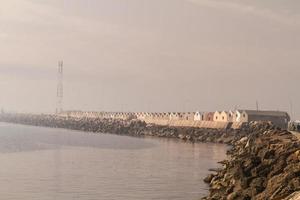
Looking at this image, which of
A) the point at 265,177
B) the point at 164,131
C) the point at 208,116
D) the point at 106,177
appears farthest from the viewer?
the point at 208,116

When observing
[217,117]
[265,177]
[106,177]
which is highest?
[217,117]

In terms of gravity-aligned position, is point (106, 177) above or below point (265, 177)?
below

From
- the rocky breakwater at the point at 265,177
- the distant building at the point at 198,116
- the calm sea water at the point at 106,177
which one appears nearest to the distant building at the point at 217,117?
the distant building at the point at 198,116

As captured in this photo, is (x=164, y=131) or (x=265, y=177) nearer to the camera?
(x=265, y=177)

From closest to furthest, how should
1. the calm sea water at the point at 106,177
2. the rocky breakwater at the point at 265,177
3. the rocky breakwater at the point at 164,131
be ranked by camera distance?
the rocky breakwater at the point at 265,177, the calm sea water at the point at 106,177, the rocky breakwater at the point at 164,131

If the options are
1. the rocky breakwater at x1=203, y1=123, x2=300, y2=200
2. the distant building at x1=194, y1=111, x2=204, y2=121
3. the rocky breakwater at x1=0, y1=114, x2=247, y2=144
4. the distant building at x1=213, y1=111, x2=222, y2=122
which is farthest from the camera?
the distant building at x1=194, y1=111, x2=204, y2=121

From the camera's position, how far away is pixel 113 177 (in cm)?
3275

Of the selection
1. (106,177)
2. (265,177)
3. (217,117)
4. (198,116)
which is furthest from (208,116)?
(265,177)

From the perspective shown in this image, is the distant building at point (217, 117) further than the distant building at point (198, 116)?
No

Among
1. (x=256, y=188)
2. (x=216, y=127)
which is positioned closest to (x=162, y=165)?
(x=256, y=188)

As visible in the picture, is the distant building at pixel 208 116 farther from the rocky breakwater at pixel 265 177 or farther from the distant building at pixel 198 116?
the rocky breakwater at pixel 265 177

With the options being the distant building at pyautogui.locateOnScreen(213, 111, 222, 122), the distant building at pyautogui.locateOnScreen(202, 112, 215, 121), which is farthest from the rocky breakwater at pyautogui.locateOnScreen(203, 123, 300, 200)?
the distant building at pyautogui.locateOnScreen(202, 112, 215, 121)

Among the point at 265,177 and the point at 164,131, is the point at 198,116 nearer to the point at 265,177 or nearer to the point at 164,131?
the point at 164,131

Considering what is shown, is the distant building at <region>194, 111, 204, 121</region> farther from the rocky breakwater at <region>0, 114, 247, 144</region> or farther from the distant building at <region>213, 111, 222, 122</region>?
the rocky breakwater at <region>0, 114, 247, 144</region>
